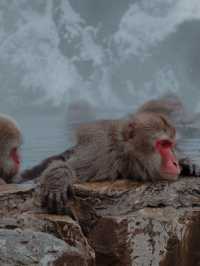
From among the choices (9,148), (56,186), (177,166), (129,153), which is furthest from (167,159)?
(9,148)

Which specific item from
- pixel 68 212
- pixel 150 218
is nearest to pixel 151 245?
pixel 150 218

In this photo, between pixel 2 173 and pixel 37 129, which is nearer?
pixel 2 173

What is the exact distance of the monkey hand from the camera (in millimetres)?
3393

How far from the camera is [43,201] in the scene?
2.87 meters

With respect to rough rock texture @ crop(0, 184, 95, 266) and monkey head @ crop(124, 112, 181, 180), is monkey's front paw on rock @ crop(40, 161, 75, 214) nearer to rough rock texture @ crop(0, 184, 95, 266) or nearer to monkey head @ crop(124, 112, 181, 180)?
rough rock texture @ crop(0, 184, 95, 266)

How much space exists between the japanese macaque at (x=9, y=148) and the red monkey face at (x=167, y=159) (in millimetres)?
1049

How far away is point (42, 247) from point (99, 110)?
362 cm

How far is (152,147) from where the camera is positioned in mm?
3277

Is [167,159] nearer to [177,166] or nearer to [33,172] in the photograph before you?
[177,166]

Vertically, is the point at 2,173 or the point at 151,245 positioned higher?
the point at 2,173

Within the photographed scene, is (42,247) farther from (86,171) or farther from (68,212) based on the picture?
(86,171)

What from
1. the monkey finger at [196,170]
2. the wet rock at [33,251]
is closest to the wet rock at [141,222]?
the monkey finger at [196,170]

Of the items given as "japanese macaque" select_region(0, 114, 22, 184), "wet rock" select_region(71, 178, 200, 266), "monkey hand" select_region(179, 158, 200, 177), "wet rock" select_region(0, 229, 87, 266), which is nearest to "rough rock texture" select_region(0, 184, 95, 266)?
"wet rock" select_region(0, 229, 87, 266)

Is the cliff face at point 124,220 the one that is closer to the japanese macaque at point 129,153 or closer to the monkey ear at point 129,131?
the japanese macaque at point 129,153
